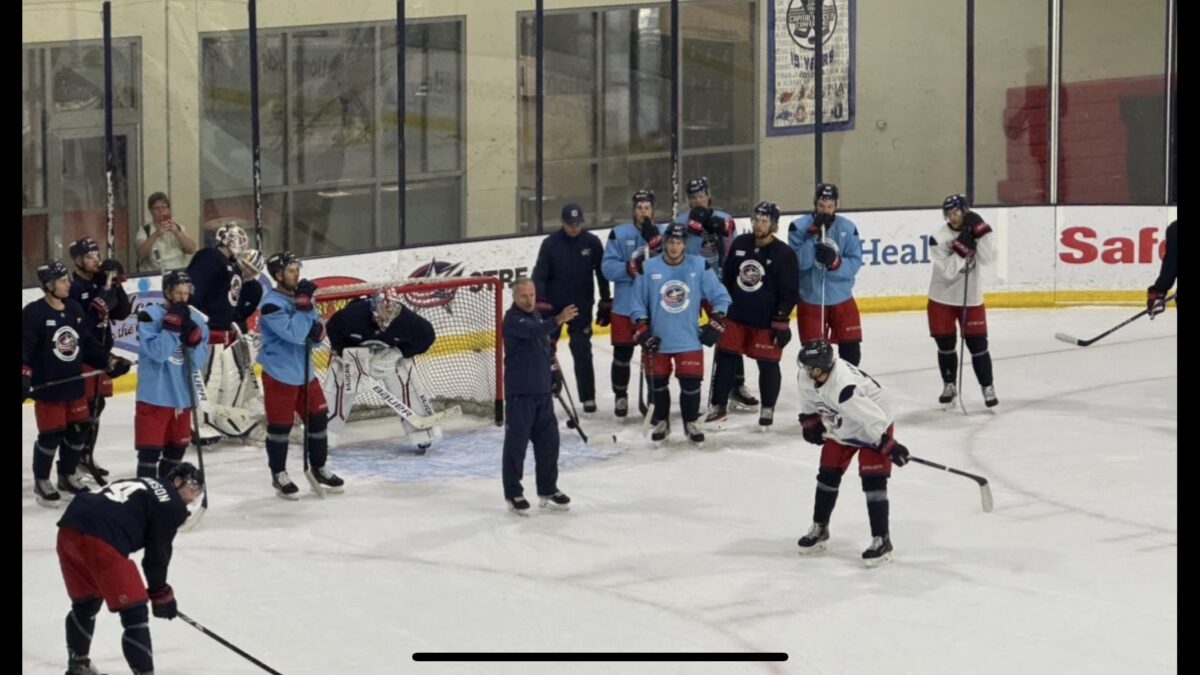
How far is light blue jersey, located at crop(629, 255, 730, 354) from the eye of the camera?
941cm

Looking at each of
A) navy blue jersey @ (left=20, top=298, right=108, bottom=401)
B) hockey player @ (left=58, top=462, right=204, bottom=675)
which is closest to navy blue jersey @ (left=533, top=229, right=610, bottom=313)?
navy blue jersey @ (left=20, top=298, right=108, bottom=401)

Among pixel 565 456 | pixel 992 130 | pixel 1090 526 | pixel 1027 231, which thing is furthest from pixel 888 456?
A: pixel 992 130

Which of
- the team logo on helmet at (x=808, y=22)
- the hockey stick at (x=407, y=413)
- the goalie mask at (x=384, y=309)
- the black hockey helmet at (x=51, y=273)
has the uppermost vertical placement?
the team logo on helmet at (x=808, y=22)

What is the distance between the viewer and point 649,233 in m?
9.94

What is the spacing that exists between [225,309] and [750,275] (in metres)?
2.37

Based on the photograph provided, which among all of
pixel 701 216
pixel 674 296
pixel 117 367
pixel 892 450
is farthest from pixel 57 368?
pixel 892 450

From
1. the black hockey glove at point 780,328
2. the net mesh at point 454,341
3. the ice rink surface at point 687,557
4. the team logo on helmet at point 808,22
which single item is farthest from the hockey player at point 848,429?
the team logo on helmet at point 808,22

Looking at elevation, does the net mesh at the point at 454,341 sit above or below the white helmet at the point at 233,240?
below

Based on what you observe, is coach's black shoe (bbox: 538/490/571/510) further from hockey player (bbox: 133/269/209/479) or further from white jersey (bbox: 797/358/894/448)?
hockey player (bbox: 133/269/209/479)

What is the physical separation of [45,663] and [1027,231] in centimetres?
794

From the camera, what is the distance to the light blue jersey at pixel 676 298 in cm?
941

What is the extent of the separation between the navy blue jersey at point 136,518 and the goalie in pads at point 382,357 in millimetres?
3020

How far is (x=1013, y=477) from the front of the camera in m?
9.05

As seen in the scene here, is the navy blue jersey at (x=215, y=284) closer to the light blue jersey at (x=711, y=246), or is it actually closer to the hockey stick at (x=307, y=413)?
the hockey stick at (x=307, y=413)
